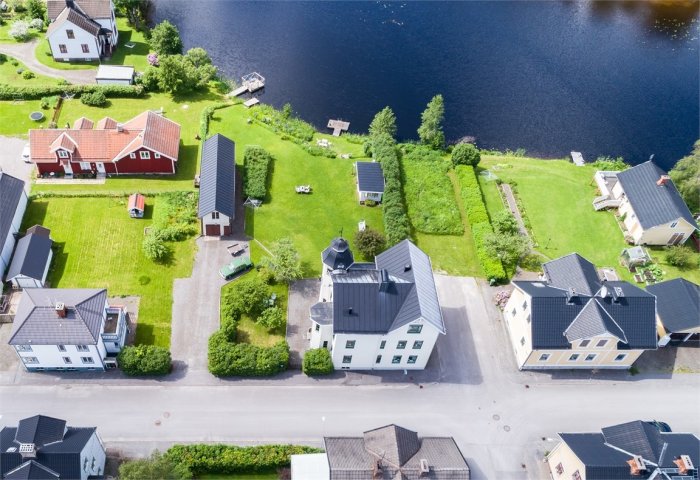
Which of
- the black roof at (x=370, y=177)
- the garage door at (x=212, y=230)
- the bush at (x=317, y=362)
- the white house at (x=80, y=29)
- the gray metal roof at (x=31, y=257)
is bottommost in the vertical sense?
the bush at (x=317, y=362)

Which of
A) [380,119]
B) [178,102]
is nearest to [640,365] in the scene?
[380,119]

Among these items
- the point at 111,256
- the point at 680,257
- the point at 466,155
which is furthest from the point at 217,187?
the point at 680,257

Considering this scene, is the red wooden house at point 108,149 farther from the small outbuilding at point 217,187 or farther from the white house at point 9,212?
the white house at point 9,212

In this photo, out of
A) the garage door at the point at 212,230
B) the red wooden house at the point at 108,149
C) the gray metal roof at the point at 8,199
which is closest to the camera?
the gray metal roof at the point at 8,199

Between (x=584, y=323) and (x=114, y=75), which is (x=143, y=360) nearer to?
(x=584, y=323)

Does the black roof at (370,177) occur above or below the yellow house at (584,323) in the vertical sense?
above

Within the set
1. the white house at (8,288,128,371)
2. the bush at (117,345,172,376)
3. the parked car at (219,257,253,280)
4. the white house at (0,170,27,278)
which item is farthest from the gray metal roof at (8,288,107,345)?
the parked car at (219,257,253,280)

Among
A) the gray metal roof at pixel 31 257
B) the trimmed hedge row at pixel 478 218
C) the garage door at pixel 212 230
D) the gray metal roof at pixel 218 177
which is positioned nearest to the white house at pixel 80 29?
the gray metal roof at pixel 218 177

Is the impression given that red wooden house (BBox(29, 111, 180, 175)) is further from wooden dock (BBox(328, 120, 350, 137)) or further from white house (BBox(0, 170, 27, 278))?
wooden dock (BBox(328, 120, 350, 137))
